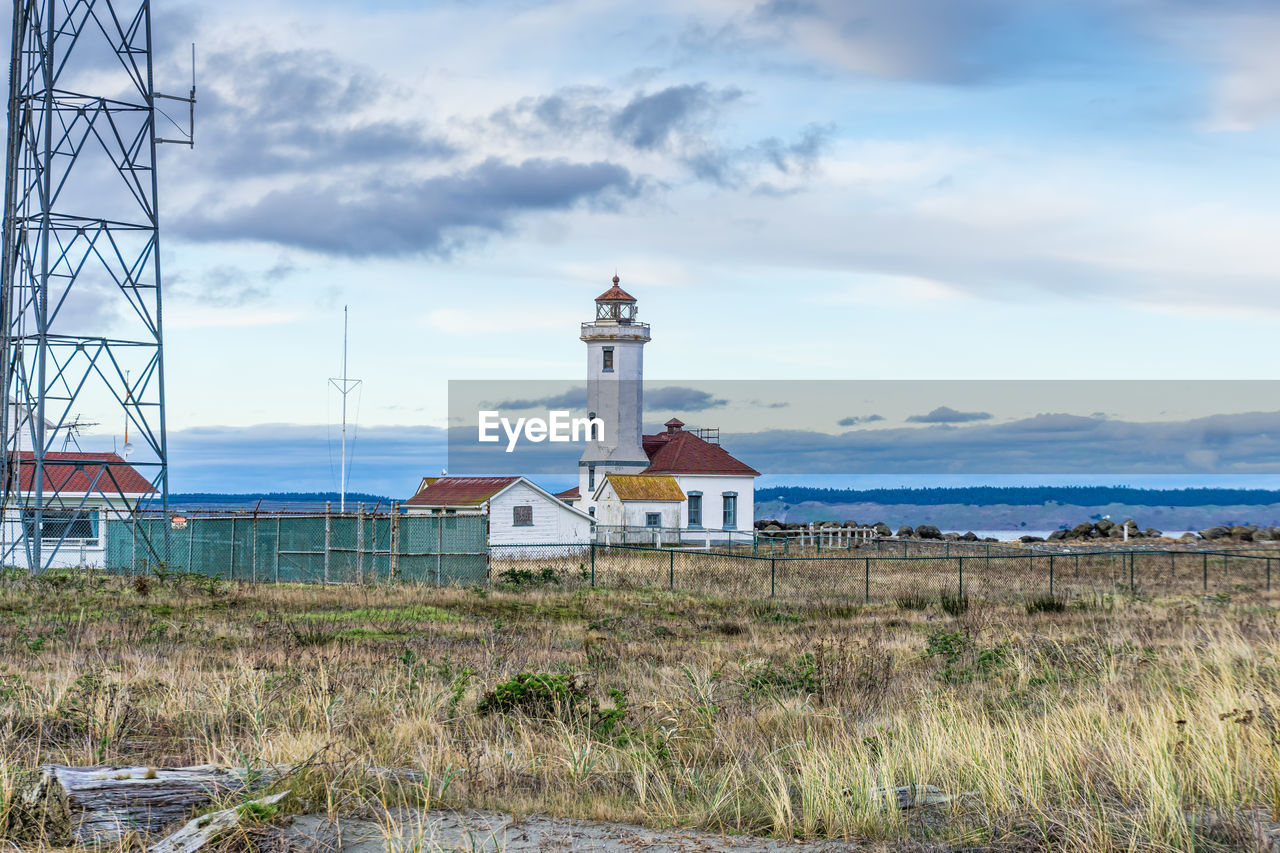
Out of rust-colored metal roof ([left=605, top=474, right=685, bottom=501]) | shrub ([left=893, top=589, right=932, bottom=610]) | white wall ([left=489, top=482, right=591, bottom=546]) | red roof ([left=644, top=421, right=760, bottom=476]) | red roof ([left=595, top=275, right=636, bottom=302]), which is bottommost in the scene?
shrub ([left=893, top=589, right=932, bottom=610])

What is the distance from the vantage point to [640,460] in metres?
56.1

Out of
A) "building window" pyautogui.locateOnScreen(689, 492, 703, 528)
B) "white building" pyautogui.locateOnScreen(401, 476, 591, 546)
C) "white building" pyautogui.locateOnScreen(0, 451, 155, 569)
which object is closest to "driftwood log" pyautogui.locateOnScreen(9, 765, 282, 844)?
"white building" pyautogui.locateOnScreen(0, 451, 155, 569)

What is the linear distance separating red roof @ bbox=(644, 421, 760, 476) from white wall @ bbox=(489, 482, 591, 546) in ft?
31.6

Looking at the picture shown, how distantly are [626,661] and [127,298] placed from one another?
1780cm

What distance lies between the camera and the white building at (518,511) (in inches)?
1741

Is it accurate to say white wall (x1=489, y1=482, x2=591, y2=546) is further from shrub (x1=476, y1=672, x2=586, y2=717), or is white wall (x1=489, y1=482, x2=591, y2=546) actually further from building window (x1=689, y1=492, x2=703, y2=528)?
shrub (x1=476, y1=672, x2=586, y2=717)

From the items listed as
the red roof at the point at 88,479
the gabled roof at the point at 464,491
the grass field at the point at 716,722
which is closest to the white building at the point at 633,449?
the gabled roof at the point at 464,491

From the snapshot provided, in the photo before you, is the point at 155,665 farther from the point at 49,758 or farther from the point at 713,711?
the point at 713,711

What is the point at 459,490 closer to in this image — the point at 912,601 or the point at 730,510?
the point at 730,510

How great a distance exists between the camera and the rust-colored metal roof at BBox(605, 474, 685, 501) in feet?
171

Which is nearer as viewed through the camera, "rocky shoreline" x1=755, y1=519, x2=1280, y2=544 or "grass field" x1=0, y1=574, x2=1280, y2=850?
"grass field" x1=0, y1=574, x2=1280, y2=850

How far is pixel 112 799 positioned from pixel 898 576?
28825 mm

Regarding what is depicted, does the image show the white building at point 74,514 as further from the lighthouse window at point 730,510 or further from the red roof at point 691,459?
the lighthouse window at point 730,510

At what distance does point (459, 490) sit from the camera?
154 feet
